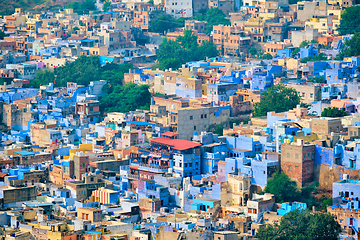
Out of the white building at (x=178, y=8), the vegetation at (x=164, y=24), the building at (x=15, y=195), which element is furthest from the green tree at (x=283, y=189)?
the white building at (x=178, y=8)

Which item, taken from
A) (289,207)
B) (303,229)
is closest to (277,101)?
A: (289,207)

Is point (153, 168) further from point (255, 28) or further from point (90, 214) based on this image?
point (255, 28)

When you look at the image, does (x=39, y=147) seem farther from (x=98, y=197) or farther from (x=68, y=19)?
(x=68, y=19)

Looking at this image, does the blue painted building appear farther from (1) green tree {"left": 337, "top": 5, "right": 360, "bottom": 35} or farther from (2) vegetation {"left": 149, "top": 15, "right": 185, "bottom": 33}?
(2) vegetation {"left": 149, "top": 15, "right": 185, "bottom": 33}

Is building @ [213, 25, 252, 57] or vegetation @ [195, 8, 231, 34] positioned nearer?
building @ [213, 25, 252, 57]

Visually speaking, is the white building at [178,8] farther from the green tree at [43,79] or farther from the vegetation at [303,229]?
the vegetation at [303,229]

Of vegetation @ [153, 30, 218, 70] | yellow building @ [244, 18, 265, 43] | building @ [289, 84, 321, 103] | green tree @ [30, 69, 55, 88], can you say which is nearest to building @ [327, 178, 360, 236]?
building @ [289, 84, 321, 103]
